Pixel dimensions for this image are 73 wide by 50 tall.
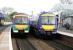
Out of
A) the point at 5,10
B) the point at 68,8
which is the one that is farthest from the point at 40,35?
the point at 5,10

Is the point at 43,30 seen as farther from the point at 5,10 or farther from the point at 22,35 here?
the point at 5,10

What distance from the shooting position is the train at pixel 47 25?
94.4ft

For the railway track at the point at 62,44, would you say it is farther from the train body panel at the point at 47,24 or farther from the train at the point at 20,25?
the train at the point at 20,25

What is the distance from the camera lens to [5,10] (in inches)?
6161

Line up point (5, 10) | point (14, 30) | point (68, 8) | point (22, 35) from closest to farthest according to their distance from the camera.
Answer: point (14, 30), point (22, 35), point (68, 8), point (5, 10)

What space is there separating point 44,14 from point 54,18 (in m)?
1.32

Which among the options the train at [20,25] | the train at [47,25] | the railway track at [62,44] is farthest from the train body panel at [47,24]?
the railway track at [62,44]

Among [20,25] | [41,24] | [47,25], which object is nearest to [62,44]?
[47,25]

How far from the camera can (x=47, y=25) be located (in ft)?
94.9

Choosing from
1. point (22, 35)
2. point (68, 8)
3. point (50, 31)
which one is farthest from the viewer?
point (68, 8)

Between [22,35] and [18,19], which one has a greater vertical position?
[18,19]

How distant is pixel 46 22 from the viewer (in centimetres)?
2934

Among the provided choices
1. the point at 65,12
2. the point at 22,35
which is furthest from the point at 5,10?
the point at 22,35

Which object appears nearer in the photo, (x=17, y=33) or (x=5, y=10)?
(x=17, y=33)
